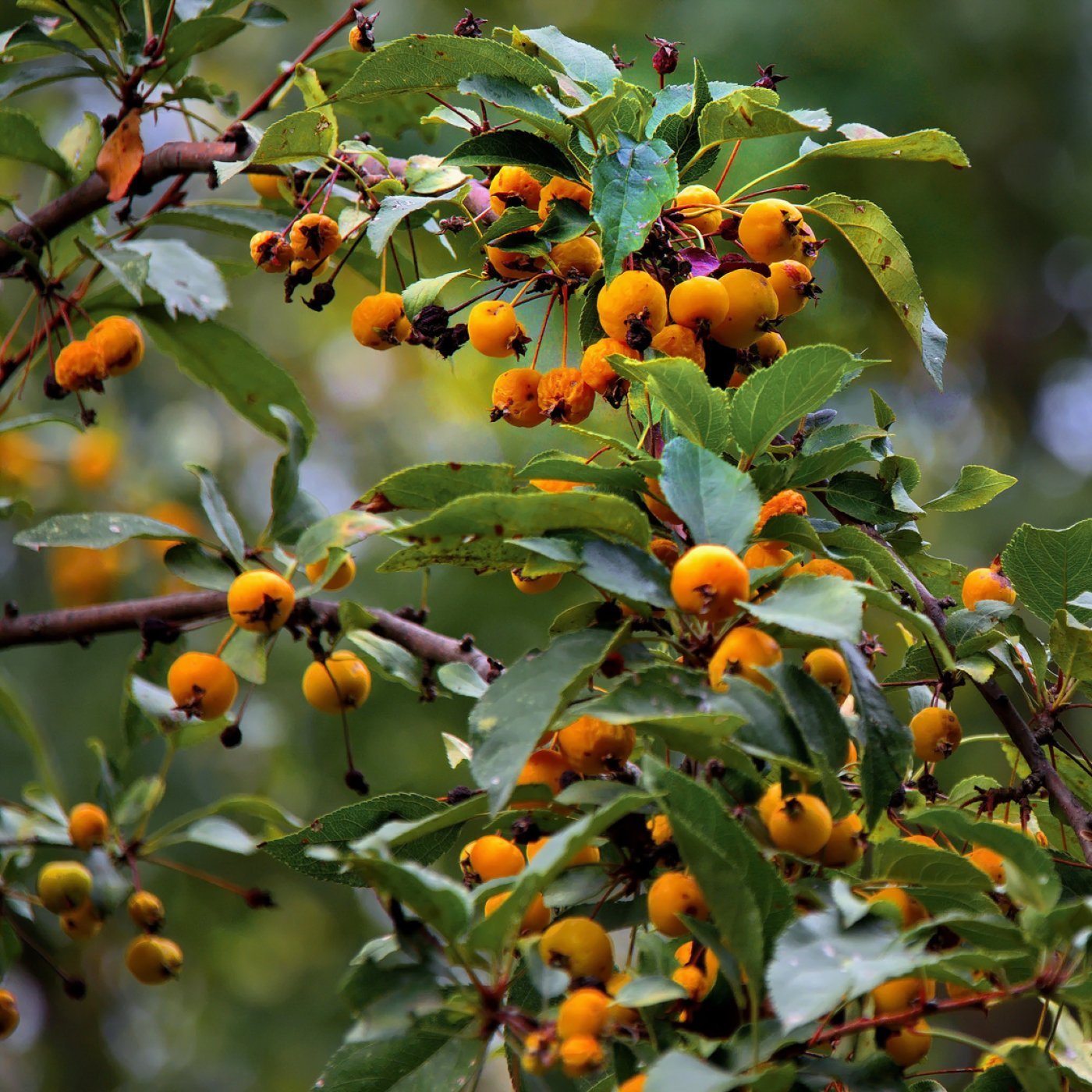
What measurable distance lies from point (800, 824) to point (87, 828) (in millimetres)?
1063

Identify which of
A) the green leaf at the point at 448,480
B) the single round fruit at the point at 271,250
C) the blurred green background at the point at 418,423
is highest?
the single round fruit at the point at 271,250

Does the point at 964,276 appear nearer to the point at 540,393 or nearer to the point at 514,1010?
the point at 540,393

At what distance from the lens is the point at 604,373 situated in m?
0.99

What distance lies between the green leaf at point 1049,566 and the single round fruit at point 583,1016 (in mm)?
566

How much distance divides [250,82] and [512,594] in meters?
2.93

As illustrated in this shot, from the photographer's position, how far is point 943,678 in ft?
3.13

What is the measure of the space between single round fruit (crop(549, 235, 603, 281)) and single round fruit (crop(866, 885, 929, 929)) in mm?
564

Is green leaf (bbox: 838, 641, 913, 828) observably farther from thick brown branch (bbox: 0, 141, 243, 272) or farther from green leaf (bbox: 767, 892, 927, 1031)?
thick brown branch (bbox: 0, 141, 243, 272)

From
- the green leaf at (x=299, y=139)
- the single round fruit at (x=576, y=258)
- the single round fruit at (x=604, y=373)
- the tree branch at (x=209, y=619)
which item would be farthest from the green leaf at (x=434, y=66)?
the tree branch at (x=209, y=619)

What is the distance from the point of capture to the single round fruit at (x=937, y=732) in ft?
3.15

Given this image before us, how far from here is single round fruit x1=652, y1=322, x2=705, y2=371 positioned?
951 mm

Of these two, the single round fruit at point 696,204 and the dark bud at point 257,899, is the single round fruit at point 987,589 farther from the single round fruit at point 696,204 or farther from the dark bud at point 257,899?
the dark bud at point 257,899

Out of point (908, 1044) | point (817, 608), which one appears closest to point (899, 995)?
point (908, 1044)

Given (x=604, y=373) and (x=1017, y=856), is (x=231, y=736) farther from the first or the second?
(x=1017, y=856)
